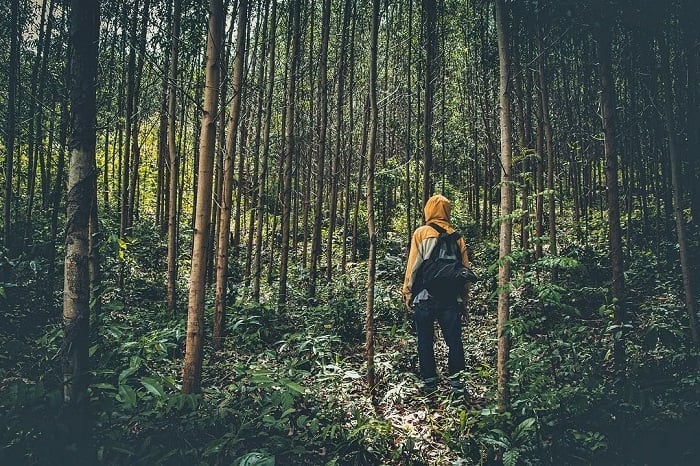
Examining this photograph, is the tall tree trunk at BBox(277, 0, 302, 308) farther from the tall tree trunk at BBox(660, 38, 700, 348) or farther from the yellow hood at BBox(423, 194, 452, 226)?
the tall tree trunk at BBox(660, 38, 700, 348)

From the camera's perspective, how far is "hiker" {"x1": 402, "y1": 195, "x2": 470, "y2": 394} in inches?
165

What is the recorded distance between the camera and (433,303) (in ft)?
13.8

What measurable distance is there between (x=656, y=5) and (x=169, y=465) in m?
6.53

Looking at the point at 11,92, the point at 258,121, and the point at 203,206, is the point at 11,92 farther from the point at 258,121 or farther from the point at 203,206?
the point at 203,206

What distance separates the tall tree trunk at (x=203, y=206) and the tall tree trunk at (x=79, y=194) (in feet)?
2.45

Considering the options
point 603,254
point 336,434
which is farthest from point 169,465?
point 603,254

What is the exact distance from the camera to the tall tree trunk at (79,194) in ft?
9.20

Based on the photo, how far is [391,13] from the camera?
1077cm

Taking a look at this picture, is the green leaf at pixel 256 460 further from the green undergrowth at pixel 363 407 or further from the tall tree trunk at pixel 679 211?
the tall tree trunk at pixel 679 211

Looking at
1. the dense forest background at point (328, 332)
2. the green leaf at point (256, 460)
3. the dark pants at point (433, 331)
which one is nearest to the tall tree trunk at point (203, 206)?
the dense forest background at point (328, 332)

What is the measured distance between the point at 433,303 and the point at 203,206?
7.76 ft

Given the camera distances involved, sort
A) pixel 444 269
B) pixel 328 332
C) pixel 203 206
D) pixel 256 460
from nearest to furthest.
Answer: pixel 256 460
pixel 203 206
pixel 444 269
pixel 328 332

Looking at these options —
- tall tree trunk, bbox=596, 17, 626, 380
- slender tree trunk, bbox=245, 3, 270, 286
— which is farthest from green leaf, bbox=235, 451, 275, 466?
slender tree trunk, bbox=245, 3, 270, 286

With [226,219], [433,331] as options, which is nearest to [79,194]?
[226,219]
